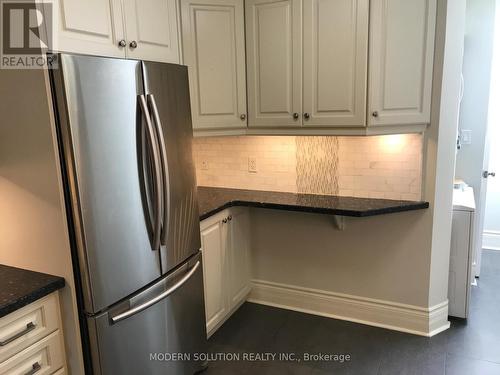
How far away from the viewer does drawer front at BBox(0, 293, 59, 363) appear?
1368mm

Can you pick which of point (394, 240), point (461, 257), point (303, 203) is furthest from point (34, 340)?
point (461, 257)

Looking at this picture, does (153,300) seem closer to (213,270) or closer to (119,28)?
(213,270)

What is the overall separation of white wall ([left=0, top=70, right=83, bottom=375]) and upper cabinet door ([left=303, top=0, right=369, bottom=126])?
4.87ft

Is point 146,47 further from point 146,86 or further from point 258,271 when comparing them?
point 258,271

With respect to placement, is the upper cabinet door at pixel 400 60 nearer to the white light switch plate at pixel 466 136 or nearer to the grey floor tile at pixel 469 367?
the white light switch plate at pixel 466 136

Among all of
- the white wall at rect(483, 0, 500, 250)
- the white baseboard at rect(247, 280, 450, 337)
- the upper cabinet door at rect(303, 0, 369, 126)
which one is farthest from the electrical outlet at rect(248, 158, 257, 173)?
the white wall at rect(483, 0, 500, 250)

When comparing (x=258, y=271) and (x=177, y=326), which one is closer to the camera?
(x=177, y=326)

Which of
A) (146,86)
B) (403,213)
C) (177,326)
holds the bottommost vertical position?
(177,326)

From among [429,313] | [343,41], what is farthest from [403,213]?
[343,41]

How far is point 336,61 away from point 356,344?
1759mm

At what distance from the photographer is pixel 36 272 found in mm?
1610

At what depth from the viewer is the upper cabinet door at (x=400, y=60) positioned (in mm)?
2152

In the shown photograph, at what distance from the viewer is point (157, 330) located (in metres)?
1.86

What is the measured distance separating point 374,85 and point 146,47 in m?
1.23
